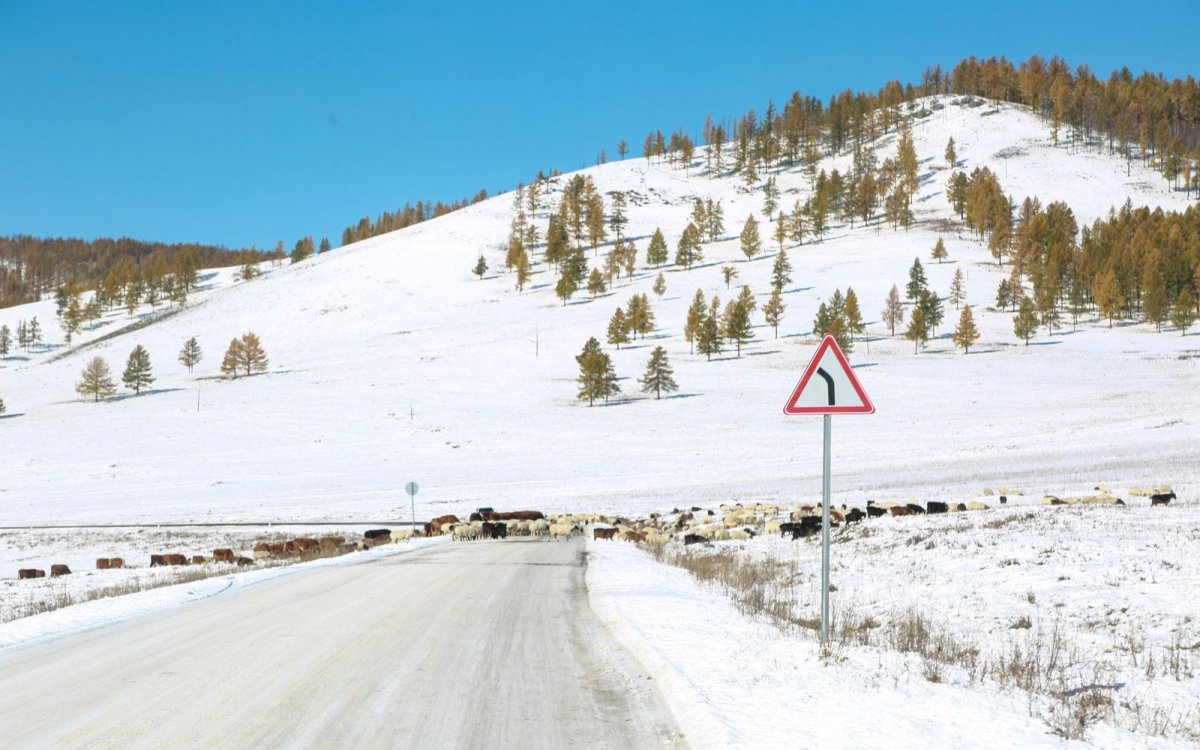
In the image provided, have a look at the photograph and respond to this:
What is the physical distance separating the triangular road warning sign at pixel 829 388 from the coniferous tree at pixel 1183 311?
108 m

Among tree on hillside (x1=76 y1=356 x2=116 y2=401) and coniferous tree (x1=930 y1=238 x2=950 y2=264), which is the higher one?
coniferous tree (x1=930 y1=238 x2=950 y2=264)

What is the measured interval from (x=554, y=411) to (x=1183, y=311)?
77.8 meters

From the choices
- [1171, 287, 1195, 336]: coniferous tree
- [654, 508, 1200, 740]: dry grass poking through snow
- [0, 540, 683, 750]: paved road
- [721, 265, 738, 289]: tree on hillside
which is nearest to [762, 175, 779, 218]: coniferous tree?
[721, 265, 738, 289]: tree on hillside

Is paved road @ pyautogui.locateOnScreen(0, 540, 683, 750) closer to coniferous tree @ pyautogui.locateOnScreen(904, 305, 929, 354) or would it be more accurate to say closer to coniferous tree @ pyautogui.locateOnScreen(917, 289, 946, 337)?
coniferous tree @ pyautogui.locateOnScreen(904, 305, 929, 354)

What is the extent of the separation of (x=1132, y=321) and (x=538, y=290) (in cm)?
9214

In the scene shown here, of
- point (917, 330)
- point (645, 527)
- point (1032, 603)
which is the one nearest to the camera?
point (1032, 603)

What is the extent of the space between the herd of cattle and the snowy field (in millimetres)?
2994

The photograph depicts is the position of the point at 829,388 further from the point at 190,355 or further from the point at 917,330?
the point at 190,355

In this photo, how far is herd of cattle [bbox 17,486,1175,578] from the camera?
2456 centimetres

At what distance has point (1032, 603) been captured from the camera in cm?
1111

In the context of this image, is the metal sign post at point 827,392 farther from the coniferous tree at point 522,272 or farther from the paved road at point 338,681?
the coniferous tree at point 522,272

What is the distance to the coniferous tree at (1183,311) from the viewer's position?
303 ft

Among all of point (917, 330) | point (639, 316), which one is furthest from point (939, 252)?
point (639, 316)

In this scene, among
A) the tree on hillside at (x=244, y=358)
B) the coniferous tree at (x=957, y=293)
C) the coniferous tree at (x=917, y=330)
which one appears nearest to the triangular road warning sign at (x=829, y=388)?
the coniferous tree at (x=917, y=330)
